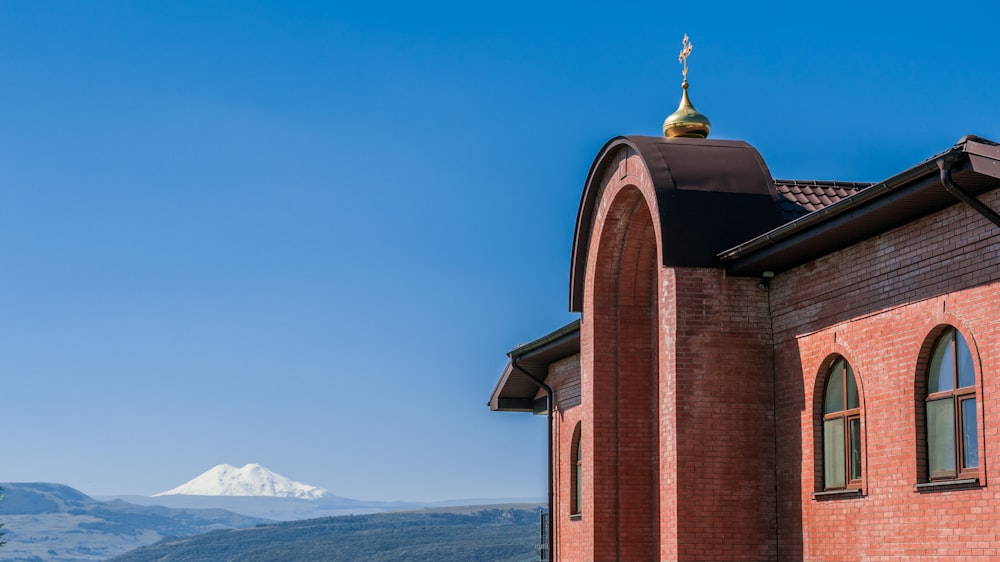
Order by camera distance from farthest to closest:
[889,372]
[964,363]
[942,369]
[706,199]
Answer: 1. [706,199]
2. [889,372]
3. [942,369]
4. [964,363]

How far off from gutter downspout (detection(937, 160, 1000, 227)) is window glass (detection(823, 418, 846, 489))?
329cm

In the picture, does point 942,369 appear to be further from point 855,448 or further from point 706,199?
point 706,199

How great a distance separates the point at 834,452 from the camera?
1331cm

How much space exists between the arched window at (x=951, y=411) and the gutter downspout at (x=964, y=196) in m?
1.28

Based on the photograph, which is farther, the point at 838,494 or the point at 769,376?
the point at 769,376

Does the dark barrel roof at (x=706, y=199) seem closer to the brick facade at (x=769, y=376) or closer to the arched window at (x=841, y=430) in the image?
the brick facade at (x=769, y=376)

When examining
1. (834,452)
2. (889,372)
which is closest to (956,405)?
(889,372)

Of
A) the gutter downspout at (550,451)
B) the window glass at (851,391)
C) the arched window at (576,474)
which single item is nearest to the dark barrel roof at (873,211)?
the window glass at (851,391)

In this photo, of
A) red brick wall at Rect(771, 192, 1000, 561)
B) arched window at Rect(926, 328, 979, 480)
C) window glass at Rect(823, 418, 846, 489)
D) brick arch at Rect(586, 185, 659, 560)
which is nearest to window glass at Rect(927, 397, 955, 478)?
arched window at Rect(926, 328, 979, 480)

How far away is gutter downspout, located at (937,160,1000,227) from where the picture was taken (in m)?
10.5

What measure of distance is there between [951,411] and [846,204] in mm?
1983

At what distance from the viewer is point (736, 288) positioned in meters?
14.3

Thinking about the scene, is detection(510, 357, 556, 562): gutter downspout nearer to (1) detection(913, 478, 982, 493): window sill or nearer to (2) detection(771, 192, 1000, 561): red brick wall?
(2) detection(771, 192, 1000, 561): red brick wall

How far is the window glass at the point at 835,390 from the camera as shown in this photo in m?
13.3
